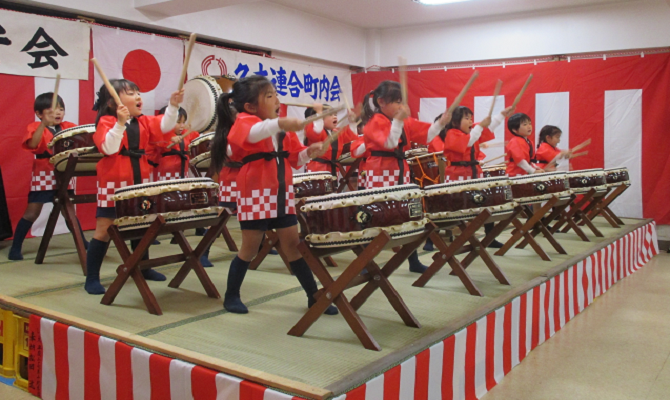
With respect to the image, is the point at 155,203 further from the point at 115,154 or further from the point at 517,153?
the point at 517,153

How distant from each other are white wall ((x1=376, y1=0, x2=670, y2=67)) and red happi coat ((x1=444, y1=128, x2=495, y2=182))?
12.0 ft

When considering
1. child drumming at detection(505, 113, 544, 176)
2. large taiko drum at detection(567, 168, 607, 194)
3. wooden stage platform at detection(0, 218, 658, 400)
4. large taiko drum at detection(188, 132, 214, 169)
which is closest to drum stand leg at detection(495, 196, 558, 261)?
wooden stage platform at detection(0, 218, 658, 400)

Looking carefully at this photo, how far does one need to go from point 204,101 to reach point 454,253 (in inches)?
118

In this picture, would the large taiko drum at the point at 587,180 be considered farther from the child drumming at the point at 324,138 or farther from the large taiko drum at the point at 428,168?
the child drumming at the point at 324,138

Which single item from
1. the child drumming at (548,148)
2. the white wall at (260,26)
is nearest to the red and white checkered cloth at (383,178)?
the child drumming at (548,148)

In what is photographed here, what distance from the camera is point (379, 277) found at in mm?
2338

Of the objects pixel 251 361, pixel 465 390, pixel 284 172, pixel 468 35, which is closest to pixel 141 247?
pixel 284 172

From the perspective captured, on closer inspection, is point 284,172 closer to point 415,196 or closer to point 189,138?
point 415,196

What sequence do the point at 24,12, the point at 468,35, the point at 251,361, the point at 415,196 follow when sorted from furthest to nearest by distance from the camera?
the point at 468,35
the point at 24,12
the point at 415,196
the point at 251,361

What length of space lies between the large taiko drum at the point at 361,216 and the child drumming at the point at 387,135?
1.00 metres

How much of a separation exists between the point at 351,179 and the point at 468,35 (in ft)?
10.9

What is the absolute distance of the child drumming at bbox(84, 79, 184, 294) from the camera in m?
2.92

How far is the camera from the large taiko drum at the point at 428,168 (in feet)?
13.6

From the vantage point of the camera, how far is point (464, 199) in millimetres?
2975
